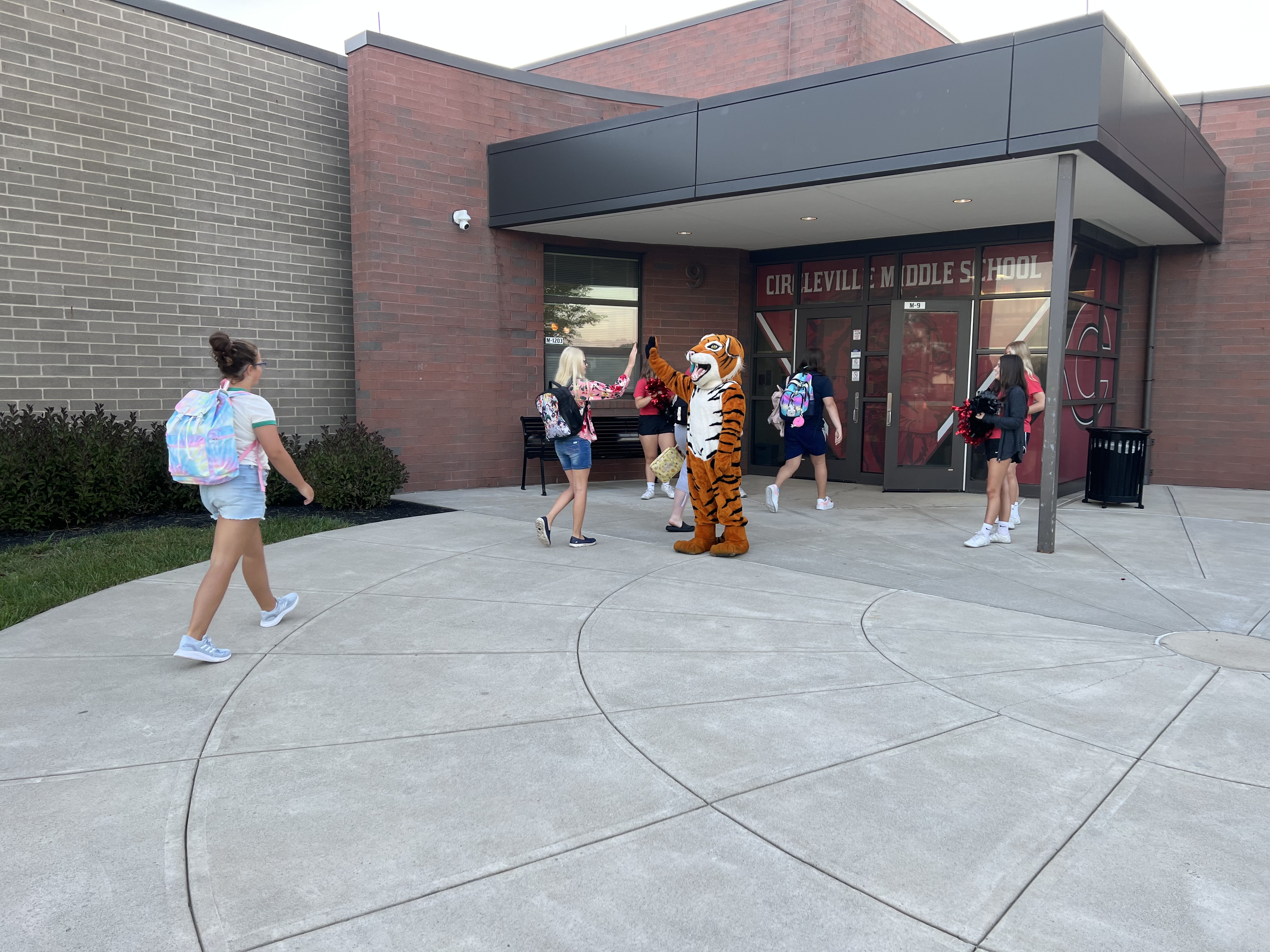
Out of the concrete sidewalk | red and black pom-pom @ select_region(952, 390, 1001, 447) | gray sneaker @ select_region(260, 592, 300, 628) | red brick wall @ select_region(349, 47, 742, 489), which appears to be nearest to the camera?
the concrete sidewalk

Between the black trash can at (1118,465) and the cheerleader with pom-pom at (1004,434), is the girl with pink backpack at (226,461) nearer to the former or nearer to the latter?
the cheerleader with pom-pom at (1004,434)

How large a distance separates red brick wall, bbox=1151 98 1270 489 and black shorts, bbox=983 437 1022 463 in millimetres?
5670

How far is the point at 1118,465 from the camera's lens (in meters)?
10.2

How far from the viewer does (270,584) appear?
6.35 metres

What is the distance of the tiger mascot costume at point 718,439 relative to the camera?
7203mm

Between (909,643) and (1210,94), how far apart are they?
419 inches

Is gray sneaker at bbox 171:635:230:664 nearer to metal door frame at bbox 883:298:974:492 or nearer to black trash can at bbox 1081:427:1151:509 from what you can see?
metal door frame at bbox 883:298:974:492

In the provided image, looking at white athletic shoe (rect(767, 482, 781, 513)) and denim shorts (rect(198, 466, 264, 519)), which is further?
white athletic shoe (rect(767, 482, 781, 513))

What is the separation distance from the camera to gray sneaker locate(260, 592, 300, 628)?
5.37 meters

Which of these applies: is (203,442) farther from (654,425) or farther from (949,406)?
(949,406)

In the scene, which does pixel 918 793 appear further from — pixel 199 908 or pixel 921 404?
pixel 921 404

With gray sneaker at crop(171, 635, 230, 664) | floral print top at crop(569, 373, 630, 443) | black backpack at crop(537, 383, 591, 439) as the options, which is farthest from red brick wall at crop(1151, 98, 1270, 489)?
gray sneaker at crop(171, 635, 230, 664)

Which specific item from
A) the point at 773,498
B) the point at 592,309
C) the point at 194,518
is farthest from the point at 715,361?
the point at 194,518

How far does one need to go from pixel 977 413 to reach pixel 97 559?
7568mm
